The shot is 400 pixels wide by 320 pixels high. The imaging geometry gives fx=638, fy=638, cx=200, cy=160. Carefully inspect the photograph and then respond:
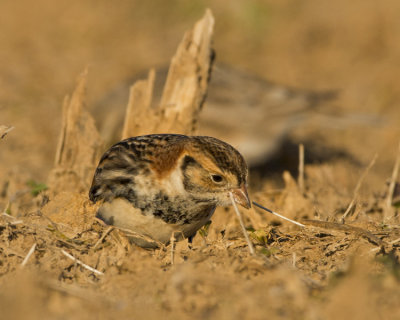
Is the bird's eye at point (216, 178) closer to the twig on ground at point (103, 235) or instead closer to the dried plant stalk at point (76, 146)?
the twig on ground at point (103, 235)

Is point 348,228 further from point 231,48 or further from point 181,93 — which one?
point 231,48

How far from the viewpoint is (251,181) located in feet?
30.4

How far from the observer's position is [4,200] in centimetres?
700

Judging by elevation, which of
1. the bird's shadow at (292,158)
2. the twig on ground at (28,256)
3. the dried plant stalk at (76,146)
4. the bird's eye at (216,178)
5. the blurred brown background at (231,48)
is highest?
the bird's eye at (216,178)

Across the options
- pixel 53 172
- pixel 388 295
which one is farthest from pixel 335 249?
pixel 53 172

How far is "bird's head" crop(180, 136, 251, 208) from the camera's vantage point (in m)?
4.70

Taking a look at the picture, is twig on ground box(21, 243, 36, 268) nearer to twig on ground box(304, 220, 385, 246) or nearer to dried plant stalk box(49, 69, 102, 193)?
twig on ground box(304, 220, 385, 246)

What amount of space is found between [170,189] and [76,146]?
2315 mm

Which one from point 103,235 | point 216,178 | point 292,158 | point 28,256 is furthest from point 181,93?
point 292,158

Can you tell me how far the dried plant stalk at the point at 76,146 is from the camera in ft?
21.5

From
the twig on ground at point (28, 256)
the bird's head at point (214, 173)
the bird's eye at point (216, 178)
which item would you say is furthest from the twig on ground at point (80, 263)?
the bird's eye at point (216, 178)

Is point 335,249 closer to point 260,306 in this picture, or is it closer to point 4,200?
point 260,306

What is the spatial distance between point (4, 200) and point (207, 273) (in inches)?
159

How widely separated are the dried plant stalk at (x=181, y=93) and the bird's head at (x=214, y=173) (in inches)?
83.9
